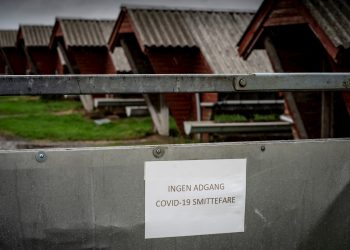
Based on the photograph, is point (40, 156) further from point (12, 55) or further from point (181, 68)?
point (12, 55)

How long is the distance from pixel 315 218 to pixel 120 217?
103 centimetres

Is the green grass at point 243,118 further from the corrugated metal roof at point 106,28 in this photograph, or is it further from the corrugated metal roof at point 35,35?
the corrugated metal roof at point 35,35

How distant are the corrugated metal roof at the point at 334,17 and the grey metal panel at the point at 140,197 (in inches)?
168

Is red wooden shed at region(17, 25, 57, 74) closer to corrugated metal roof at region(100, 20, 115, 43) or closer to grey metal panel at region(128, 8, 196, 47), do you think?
corrugated metal roof at region(100, 20, 115, 43)

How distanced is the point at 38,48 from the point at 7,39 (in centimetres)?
871

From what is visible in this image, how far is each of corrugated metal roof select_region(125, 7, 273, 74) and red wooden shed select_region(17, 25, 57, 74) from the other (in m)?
16.7

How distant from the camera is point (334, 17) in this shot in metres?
6.66

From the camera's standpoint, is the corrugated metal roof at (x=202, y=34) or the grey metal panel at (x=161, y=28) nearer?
the grey metal panel at (x=161, y=28)

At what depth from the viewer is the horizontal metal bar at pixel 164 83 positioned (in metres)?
1.98

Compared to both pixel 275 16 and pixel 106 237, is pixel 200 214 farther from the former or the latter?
pixel 275 16

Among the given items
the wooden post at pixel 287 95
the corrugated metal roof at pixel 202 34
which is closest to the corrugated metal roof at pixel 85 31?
the corrugated metal roof at pixel 202 34

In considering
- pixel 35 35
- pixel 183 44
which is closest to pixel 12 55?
pixel 35 35

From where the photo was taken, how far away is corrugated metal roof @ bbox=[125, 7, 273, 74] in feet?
43.0

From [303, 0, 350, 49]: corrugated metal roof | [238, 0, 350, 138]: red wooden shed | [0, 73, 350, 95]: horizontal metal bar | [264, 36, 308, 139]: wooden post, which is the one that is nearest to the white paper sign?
[0, 73, 350, 95]: horizontal metal bar
